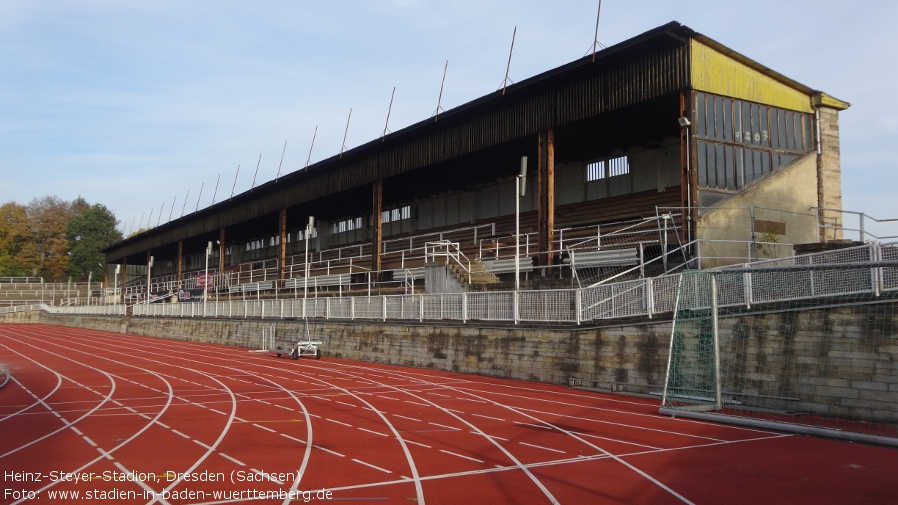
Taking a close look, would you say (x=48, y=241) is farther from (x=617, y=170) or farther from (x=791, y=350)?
(x=791, y=350)

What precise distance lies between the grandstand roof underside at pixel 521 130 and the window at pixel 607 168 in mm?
419

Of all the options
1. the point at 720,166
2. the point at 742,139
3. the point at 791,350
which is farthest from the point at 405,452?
the point at 742,139

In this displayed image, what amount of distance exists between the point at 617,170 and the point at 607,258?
8.59 metres

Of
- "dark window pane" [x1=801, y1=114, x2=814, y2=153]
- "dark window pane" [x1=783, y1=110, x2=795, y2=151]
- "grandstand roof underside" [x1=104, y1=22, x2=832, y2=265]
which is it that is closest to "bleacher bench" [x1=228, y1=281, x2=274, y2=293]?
"grandstand roof underside" [x1=104, y1=22, x2=832, y2=265]

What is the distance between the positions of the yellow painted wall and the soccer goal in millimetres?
9810

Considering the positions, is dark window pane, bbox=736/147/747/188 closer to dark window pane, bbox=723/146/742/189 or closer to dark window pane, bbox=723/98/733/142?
dark window pane, bbox=723/146/742/189

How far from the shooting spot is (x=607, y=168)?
102 feet

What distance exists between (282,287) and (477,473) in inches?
1535

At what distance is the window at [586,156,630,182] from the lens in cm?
3017

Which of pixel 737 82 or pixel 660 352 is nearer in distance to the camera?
pixel 660 352

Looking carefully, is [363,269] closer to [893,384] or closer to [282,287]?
[282,287]

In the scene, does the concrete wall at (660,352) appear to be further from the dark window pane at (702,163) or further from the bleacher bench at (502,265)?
the dark window pane at (702,163)

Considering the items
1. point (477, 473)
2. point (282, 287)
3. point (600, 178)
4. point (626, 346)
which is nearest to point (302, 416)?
point (477, 473)

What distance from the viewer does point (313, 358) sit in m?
29.8
